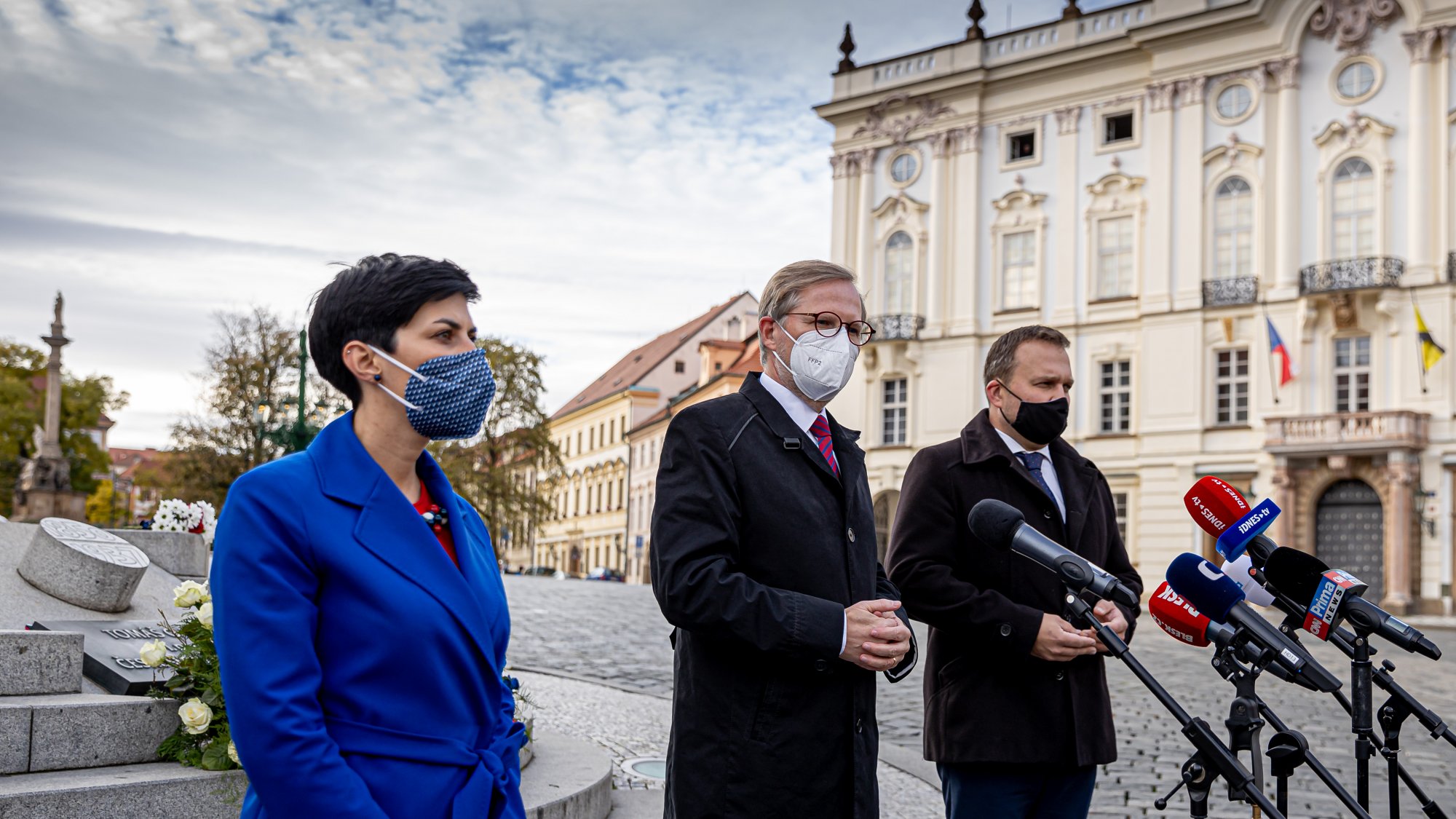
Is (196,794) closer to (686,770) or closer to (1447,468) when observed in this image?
(686,770)

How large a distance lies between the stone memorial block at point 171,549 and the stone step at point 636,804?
3.94m

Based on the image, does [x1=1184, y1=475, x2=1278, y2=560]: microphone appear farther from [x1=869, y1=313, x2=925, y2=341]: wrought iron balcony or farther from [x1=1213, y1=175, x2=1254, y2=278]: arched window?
[x1=869, y1=313, x2=925, y2=341]: wrought iron balcony

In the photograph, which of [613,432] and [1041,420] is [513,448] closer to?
[613,432]

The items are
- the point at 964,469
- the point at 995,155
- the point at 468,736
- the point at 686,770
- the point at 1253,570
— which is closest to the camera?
the point at 468,736

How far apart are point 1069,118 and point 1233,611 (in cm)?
3856

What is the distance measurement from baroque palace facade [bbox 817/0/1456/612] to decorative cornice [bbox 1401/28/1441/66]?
0.19ft

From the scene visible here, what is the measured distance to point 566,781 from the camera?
19.4ft

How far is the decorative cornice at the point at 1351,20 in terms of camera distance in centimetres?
3375

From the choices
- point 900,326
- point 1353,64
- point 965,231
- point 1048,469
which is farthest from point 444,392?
point 900,326

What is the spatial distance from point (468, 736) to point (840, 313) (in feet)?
5.26

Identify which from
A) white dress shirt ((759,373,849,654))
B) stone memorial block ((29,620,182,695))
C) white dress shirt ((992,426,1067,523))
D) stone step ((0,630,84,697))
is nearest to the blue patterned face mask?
white dress shirt ((759,373,849,654))

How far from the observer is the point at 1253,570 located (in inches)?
138

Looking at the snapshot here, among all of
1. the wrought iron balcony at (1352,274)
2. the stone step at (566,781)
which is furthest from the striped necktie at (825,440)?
the wrought iron balcony at (1352,274)

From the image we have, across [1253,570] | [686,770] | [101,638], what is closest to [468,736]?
[686,770]
